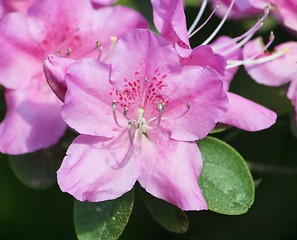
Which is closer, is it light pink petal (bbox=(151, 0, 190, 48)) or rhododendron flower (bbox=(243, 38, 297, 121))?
light pink petal (bbox=(151, 0, 190, 48))

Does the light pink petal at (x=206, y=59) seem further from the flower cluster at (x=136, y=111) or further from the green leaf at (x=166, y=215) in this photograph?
the green leaf at (x=166, y=215)

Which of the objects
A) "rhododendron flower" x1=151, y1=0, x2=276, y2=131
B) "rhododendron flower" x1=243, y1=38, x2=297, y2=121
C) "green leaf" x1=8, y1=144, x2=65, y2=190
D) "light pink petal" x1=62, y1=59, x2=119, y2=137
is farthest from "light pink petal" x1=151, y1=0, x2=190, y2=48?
"green leaf" x1=8, y1=144, x2=65, y2=190

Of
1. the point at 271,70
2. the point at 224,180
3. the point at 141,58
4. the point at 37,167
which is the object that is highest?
the point at 141,58

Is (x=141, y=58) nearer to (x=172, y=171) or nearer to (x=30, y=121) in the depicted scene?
(x=172, y=171)

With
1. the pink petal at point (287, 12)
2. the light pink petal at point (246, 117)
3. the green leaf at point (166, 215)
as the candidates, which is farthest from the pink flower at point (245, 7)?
the green leaf at point (166, 215)

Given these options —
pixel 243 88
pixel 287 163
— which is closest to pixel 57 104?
pixel 243 88

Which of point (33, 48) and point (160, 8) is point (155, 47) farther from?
point (33, 48)

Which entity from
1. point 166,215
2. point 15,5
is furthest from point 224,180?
point 15,5

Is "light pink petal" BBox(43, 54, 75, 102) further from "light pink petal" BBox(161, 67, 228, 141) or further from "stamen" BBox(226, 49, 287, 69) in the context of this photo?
"stamen" BBox(226, 49, 287, 69)
